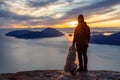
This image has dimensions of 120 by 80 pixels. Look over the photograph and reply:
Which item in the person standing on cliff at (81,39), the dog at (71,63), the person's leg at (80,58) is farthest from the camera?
the person's leg at (80,58)

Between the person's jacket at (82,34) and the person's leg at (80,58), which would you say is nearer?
the person's jacket at (82,34)

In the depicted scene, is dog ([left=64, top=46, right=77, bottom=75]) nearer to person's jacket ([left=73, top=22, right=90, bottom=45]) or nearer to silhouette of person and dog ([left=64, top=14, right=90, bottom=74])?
silhouette of person and dog ([left=64, top=14, right=90, bottom=74])

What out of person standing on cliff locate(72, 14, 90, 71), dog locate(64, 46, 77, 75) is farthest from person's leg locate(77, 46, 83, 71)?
dog locate(64, 46, 77, 75)

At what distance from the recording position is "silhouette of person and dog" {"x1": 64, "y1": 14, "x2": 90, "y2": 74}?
8.98m

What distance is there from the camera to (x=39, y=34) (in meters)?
188

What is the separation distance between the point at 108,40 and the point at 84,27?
448 feet

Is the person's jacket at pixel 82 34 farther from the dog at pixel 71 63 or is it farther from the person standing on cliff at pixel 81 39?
the dog at pixel 71 63

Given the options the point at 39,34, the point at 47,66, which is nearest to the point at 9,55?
the point at 47,66

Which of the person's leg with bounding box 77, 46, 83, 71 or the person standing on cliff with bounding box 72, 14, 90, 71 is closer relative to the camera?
the person standing on cliff with bounding box 72, 14, 90, 71

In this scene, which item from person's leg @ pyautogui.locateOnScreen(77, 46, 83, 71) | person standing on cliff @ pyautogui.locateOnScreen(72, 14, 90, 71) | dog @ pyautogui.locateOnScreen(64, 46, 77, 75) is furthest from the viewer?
person's leg @ pyautogui.locateOnScreen(77, 46, 83, 71)

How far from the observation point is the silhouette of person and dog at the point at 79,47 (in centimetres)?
898

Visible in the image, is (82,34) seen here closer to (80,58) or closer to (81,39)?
(81,39)

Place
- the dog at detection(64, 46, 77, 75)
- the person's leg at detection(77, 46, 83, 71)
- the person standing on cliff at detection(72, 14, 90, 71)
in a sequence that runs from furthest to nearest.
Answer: the person's leg at detection(77, 46, 83, 71) < the person standing on cliff at detection(72, 14, 90, 71) < the dog at detection(64, 46, 77, 75)

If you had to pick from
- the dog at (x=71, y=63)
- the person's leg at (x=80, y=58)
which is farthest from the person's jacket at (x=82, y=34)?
the dog at (x=71, y=63)
